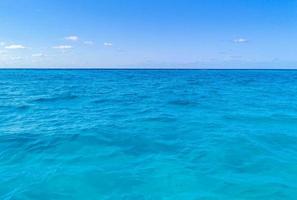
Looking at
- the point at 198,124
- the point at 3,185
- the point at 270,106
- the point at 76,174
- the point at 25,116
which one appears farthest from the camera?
the point at 270,106

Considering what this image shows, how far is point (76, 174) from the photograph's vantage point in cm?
621

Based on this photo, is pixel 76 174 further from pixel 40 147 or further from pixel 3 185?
pixel 40 147

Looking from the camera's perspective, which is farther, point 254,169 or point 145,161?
point 145,161

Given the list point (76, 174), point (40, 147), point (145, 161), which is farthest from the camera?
point (40, 147)

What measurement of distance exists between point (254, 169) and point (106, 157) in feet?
14.0

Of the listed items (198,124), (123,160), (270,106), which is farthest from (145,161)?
(270,106)

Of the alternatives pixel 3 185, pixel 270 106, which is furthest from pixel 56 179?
pixel 270 106

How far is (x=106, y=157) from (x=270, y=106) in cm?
1297

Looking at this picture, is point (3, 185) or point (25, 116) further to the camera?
point (25, 116)

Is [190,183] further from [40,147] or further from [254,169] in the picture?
[40,147]

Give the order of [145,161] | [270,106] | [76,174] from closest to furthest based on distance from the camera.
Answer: [76,174] < [145,161] < [270,106]

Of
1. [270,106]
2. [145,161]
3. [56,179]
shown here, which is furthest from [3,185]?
[270,106]

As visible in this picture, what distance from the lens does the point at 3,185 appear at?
5605mm

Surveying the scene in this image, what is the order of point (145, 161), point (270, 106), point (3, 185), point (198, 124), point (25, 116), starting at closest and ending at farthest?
1. point (3, 185)
2. point (145, 161)
3. point (198, 124)
4. point (25, 116)
5. point (270, 106)
